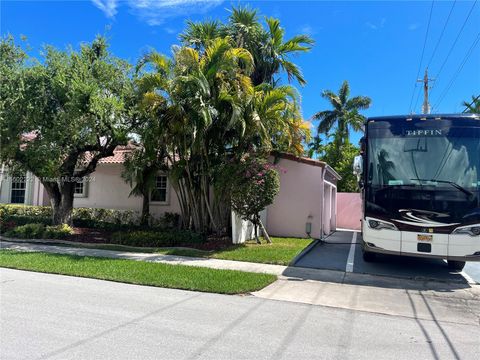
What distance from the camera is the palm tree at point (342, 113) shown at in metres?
35.2

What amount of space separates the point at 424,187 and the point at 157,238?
829 centimetres

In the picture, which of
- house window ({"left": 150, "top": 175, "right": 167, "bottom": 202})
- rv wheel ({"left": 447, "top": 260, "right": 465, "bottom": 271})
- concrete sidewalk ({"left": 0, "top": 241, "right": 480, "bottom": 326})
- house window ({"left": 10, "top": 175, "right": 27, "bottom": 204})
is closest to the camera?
concrete sidewalk ({"left": 0, "top": 241, "right": 480, "bottom": 326})

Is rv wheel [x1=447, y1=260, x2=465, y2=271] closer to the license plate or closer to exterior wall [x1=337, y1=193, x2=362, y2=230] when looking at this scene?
the license plate

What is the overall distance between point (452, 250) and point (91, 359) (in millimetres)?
7545

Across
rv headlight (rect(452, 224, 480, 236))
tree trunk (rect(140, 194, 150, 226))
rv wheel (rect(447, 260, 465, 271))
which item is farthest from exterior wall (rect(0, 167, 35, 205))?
rv headlight (rect(452, 224, 480, 236))

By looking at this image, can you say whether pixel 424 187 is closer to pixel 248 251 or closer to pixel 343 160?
pixel 248 251

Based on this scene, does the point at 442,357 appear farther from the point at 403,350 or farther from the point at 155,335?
the point at 155,335

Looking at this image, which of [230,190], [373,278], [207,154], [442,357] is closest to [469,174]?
[373,278]

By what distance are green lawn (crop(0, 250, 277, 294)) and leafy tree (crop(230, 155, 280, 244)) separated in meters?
3.52

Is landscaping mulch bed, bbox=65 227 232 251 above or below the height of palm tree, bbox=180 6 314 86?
below

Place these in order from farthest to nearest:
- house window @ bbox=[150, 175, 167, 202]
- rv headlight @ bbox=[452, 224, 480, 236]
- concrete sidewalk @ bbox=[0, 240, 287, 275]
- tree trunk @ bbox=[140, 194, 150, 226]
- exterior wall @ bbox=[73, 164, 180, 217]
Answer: exterior wall @ bbox=[73, 164, 180, 217] → house window @ bbox=[150, 175, 167, 202] → tree trunk @ bbox=[140, 194, 150, 226] → concrete sidewalk @ bbox=[0, 240, 287, 275] → rv headlight @ bbox=[452, 224, 480, 236]

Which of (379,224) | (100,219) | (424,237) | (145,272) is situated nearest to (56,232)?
(100,219)

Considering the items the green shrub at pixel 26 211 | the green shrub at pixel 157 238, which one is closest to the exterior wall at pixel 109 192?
the green shrub at pixel 26 211

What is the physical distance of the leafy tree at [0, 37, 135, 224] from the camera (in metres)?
12.5
